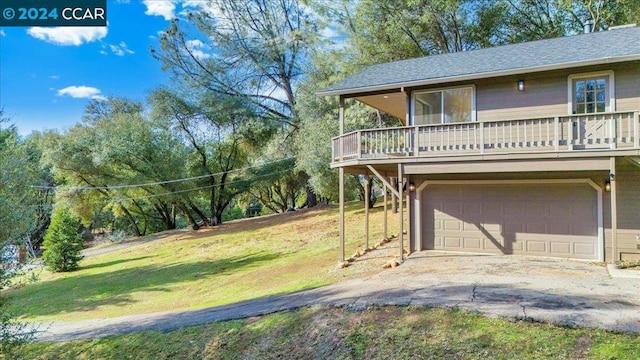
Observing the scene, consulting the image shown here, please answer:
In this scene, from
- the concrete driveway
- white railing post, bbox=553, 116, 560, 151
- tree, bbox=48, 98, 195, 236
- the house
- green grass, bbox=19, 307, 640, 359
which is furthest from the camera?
tree, bbox=48, 98, 195, 236

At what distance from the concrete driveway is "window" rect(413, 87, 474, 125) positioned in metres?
4.32

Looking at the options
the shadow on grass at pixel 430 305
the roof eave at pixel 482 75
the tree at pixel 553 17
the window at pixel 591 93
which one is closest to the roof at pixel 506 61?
the roof eave at pixel 482 75

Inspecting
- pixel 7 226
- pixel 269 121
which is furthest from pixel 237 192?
pixel 7 226

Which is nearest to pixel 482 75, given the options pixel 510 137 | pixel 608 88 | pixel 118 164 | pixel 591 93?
pixel 510 137

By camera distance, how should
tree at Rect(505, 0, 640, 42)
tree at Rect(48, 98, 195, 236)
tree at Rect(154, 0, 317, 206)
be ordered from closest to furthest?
tree at Rect(505, 0, 640, 42)
tree at Rect(48, 98, 195, 236)
tree at Rect(154, 0, 317, 206)

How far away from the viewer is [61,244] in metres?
19.3

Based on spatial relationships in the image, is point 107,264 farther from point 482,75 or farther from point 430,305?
point 482,75

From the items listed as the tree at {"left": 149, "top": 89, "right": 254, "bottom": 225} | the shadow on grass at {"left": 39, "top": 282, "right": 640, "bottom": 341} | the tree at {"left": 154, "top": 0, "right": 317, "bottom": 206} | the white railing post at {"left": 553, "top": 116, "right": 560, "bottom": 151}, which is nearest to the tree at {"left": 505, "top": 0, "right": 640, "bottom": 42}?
the tree at {"left": 154, "top": 0, "right": 317, "bottom": 206}

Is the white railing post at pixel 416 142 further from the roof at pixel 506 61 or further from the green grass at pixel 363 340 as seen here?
the green grass at pixel 363 340

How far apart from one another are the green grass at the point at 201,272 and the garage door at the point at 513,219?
3212 millimetres

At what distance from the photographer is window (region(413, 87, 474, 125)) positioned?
1167 centimetres

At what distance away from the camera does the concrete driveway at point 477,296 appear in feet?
19.7

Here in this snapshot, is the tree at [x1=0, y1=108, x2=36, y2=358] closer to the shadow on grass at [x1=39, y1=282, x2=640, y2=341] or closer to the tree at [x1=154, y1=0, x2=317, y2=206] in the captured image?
the shadow on grass at [x1=39, y1=282, x2=640, y2=341]

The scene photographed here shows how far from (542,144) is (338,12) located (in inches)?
651
